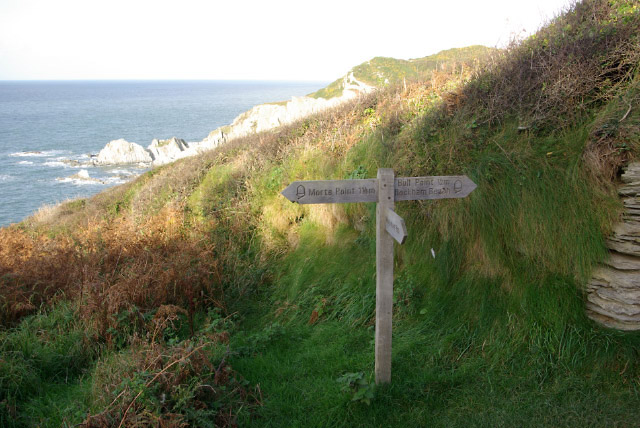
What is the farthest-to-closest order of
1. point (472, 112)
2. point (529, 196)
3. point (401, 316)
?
point (472, 112)
point (401, 316)
point (529, 196)

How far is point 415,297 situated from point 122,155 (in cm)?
3795

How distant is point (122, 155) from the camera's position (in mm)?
37156

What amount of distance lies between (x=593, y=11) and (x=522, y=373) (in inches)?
182

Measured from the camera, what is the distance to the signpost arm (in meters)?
3.35

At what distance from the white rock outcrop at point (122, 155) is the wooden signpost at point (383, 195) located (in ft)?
123

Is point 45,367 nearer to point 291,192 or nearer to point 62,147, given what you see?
point 291,192

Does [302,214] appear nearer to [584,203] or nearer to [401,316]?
[401,316]

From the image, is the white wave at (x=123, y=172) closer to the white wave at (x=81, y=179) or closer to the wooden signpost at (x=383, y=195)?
the white wave at (x=81, y=179)

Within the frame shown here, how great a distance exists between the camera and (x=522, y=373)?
372 cm

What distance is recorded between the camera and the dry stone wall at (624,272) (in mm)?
3650

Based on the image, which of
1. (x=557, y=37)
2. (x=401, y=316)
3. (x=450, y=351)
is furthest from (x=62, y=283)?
(x=557, y=37)

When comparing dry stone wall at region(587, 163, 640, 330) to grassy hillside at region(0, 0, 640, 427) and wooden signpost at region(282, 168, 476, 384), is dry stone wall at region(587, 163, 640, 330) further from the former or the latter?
wooden signpost at region(282, 168, 476, 384)

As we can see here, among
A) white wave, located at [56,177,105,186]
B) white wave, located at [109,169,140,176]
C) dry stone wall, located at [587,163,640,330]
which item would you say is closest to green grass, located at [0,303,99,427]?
dry stone wall, located at [587,163,640,330]

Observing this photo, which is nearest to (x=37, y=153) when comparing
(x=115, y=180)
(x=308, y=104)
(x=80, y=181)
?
(x=80, y=181)
